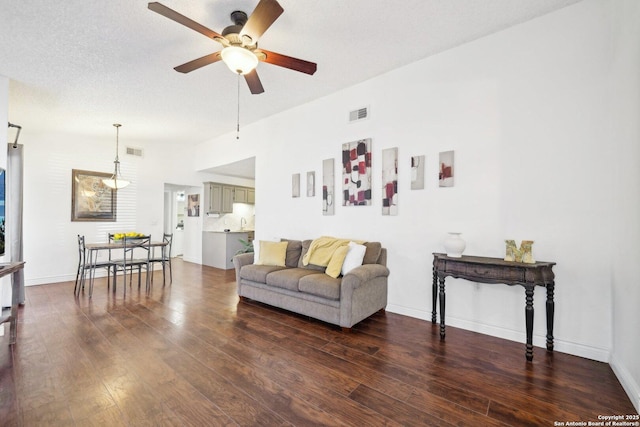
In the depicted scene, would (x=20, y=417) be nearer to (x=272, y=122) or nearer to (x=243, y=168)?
(x=272, y=122)

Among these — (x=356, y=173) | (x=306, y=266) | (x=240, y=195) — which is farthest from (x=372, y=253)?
(x=240, y=195)

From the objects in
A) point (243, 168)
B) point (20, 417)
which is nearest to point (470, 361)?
point (20, 417)

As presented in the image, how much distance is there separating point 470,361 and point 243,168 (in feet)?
19.2

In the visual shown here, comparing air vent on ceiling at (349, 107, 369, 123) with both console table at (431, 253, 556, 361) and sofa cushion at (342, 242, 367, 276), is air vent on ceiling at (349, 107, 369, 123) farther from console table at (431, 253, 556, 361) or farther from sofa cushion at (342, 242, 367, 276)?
console table at (431, 253, 556, 361)

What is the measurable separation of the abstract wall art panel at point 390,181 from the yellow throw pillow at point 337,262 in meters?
0.75

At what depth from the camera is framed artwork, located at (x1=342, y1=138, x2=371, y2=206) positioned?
3.75m

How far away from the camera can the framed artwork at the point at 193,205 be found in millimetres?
7574

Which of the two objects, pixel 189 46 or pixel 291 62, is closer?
pixel 291 62

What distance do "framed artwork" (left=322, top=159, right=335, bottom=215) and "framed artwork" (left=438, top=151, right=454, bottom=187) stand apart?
1.53m

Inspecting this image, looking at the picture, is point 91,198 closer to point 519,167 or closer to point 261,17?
point 261,17

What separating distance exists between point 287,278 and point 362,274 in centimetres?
94

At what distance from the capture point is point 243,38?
7.44ft

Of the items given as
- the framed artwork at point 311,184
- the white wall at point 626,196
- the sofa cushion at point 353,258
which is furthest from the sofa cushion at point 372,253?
the white wall at point 626,196

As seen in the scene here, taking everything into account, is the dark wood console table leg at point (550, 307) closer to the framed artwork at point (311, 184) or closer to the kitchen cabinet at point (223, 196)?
the framed artwork at point (311, 184)
